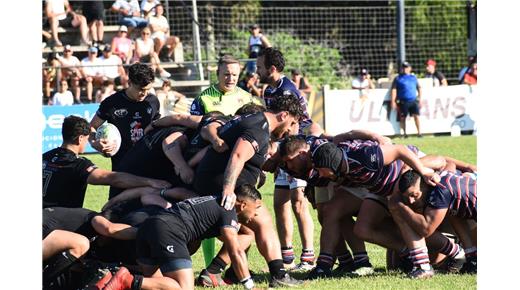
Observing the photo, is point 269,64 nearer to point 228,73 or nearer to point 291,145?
point 228,73

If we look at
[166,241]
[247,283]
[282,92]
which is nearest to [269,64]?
[282,92]

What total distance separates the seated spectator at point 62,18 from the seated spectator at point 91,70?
2.71ft

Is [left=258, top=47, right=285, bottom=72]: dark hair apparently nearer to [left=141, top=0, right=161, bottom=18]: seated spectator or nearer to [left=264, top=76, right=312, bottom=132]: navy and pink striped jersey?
[left=264, top=76, right=312, bottom=132]: navy and pink striped jersey

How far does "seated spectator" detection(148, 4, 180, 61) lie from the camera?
76.8 feet

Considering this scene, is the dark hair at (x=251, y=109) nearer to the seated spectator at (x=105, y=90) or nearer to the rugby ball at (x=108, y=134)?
the rugby ball at (x=108, y=134)

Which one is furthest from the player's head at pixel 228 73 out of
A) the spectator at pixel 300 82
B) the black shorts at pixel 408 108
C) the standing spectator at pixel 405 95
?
the black shorts at pixel 408 108

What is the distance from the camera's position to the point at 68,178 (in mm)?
7426

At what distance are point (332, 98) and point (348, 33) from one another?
9.98m

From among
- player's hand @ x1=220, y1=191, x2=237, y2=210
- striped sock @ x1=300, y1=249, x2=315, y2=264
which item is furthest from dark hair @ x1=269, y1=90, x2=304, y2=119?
striped sock @ x1=300, y1=249, x2=315, y2=264

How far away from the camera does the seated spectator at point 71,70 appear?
Answer: 21672 mm

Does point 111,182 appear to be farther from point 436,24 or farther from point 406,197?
point 436,24
